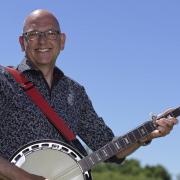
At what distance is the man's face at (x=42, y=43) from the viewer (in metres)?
4.33

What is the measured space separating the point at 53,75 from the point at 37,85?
182 mm

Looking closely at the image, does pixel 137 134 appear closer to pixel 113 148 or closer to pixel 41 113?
pixel 113 148

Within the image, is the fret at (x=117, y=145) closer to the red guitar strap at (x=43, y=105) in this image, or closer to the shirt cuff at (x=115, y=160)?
the shirt cuff at (x=115, y=160)

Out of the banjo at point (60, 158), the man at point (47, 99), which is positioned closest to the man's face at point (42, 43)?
the man at point (47, 99)

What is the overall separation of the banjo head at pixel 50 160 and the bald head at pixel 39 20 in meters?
0.89

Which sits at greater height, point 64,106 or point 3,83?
point 3,83

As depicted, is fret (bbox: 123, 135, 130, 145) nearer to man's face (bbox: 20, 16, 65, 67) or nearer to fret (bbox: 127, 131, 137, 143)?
fret (bbox: 127, 131, 137, 143)

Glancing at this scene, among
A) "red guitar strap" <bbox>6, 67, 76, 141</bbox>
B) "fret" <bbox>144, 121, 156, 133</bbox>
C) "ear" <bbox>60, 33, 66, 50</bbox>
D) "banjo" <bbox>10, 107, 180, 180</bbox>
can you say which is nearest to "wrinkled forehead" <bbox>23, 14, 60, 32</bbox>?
"ear" <bbox>60, 33, 66, 50</bbox>

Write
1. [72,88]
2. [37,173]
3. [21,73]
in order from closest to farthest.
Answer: [37,173], [21,73], [72,88]

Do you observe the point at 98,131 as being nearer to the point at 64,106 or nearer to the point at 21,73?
the point at 64,106

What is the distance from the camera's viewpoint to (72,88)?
4.60 metres

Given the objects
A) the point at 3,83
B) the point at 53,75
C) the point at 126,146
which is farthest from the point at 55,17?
the point at 126,146

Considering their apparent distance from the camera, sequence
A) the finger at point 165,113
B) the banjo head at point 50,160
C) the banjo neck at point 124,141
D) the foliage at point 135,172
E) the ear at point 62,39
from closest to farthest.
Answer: the banjo head at point 50,160, the banjo neck at point 124,141, the finger at point 165,113, the ear at point 62,39, the foliage at point 135,172

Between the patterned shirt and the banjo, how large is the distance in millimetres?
98
